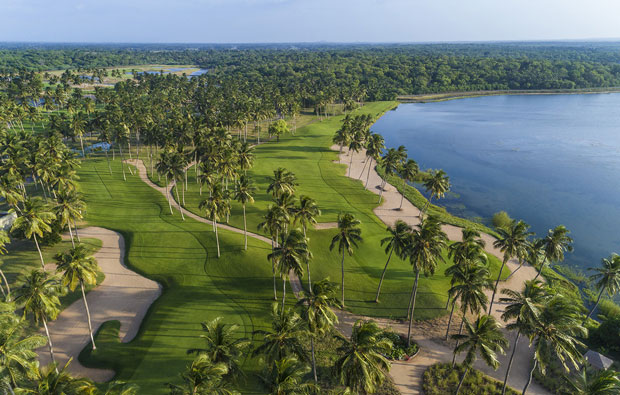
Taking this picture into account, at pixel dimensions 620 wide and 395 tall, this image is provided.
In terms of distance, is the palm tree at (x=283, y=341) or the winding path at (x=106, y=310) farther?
the winding path at (x=106, y=310)

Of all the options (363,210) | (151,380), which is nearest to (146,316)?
(151,380)

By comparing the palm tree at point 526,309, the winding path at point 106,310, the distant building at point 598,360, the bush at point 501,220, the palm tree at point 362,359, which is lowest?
the winding path at point 106,310

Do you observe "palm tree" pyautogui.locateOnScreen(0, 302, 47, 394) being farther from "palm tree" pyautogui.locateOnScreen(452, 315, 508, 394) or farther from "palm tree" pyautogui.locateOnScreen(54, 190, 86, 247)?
"palm tree" pyautogui.locateOnScreen(452, 315, 508, 394)

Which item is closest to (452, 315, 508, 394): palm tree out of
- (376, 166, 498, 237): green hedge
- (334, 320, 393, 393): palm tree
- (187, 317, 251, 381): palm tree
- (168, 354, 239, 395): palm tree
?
(334, 320, 393, 393): palm tree

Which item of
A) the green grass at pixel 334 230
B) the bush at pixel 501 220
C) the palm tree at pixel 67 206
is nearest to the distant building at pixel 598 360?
the green grass at pixel 334 230

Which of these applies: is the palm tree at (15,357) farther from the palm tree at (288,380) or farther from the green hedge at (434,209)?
the green hedge at (434,209)

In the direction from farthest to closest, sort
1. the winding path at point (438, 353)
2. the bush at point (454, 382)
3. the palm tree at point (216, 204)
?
the palm tree at point (216, 204)
the winding path at point (438, 353)
the bush at point (454, 382)

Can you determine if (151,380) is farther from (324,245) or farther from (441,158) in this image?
(441,158)
